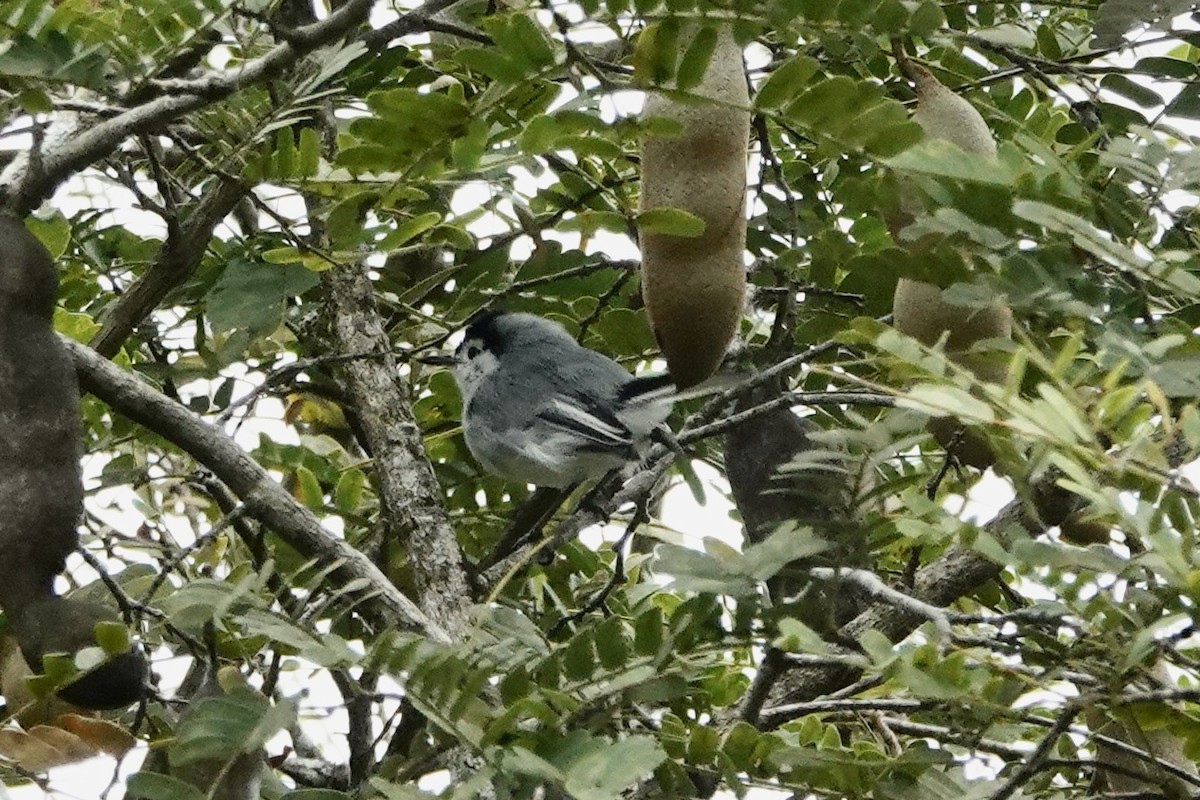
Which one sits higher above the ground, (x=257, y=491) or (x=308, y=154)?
(x=308, y=154)

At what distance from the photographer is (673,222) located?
4.52ft

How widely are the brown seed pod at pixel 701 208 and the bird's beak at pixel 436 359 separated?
0.93 metres

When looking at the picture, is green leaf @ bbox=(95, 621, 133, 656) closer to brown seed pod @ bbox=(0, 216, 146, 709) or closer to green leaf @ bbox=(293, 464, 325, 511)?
brown seed pod @ bbox=(0, 216, 146, 709)

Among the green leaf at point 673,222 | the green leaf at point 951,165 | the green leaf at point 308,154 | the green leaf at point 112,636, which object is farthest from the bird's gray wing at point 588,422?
the green leaf at point 112,636

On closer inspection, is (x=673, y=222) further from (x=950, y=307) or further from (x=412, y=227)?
(x=412, y=227)

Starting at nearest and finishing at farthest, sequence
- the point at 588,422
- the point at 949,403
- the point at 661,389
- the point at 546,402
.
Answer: the point at 949,403 → the point at 661,389 → the point at 588,422 → the point at 546,402

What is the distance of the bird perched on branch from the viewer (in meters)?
2.32

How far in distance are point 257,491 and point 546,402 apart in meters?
1.08

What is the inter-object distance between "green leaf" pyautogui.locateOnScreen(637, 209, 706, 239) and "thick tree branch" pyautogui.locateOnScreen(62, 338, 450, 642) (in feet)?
1.59

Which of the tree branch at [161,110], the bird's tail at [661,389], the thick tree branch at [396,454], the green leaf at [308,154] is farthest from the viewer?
the bird's tail at [661,389]

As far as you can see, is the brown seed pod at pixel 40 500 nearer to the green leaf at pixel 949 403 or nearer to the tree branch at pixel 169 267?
the tree branch at pixel 169 267

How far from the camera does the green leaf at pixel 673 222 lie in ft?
4.50

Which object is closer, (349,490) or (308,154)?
(308,154)

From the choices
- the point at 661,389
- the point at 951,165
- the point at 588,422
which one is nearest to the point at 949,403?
the point at 951,165
